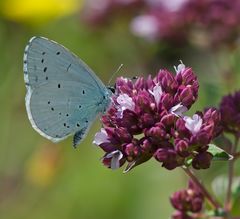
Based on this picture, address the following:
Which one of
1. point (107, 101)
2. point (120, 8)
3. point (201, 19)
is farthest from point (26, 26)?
point (107, 101)

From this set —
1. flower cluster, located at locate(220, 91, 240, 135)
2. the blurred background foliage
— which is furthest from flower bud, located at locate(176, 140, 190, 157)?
the blurred background foliage

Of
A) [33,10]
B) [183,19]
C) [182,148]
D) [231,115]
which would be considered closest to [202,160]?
[182,148]

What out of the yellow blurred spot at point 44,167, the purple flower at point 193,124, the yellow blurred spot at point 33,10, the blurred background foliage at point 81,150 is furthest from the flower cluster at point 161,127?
the yellow blurred spot at point 33,10

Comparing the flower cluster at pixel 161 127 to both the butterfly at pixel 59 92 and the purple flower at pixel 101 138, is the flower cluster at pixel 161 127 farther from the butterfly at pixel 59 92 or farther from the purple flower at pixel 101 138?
the butterfly at pixel 59 92

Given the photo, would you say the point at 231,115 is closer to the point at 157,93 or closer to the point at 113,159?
the point at 157,93

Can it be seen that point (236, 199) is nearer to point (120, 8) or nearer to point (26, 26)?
point (120, 8)

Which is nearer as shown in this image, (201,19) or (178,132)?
(178,132)
